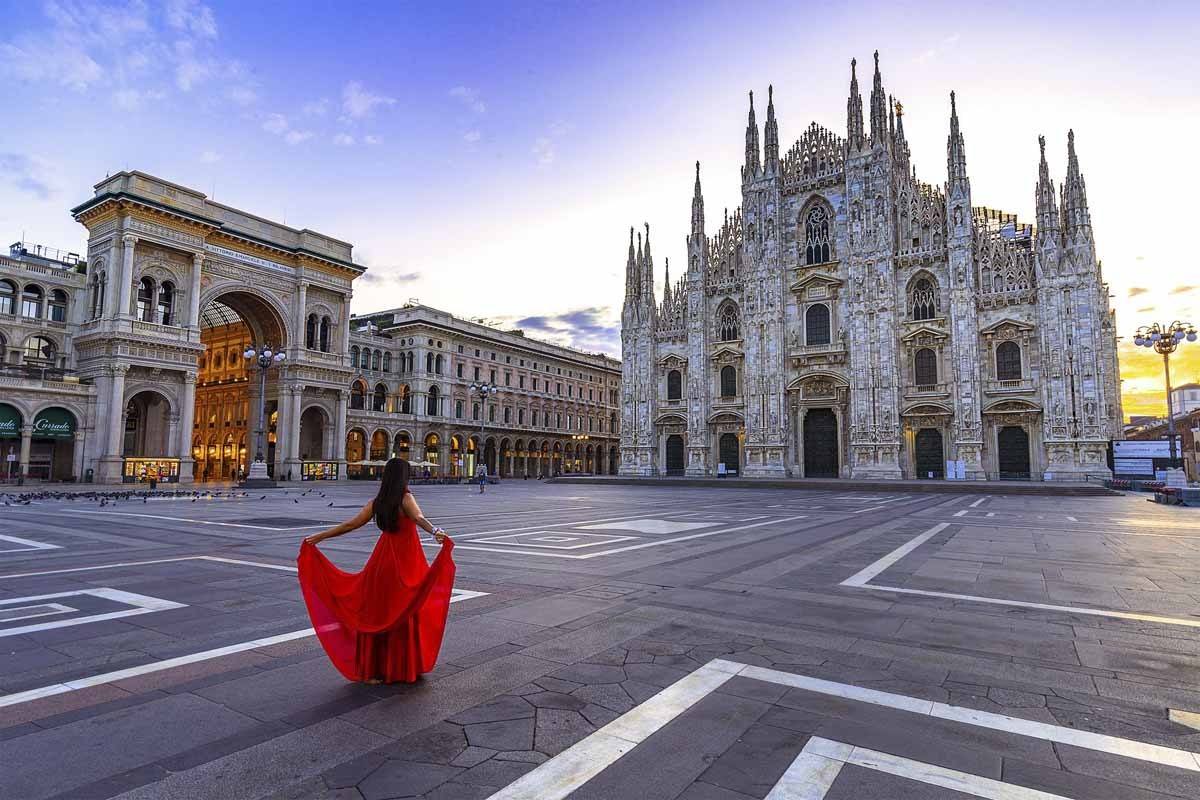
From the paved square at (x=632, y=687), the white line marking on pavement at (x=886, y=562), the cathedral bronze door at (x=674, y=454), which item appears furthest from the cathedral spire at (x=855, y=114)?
the paved square at (x=632, y=687)

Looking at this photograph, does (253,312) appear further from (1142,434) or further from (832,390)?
(1142,434)

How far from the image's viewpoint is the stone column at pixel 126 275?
38.9 metres

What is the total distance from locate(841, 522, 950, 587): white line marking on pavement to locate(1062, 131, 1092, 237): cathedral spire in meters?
34.4

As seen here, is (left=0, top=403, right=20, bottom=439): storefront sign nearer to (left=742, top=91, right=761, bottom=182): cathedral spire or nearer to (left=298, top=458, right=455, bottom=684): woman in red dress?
(left=298, top=458, right=455, bottom=684): woman in red dress

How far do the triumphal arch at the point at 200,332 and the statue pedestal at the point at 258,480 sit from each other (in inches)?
98.4

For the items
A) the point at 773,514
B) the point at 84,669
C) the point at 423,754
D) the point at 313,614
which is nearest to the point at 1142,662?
the point at 423,754

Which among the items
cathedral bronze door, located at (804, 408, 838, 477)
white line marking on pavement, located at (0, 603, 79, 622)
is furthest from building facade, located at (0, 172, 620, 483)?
cathedral bronze door, located at (804, 408, 838, 477)

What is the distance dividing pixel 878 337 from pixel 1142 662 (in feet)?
136

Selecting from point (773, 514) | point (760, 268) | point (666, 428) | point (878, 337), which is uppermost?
point (760, 268)

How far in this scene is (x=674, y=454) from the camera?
51.9m

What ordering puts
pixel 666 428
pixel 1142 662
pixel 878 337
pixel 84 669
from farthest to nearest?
pixel 666 428, pixel 878 337, pixel 1142 662, pixel 84 669

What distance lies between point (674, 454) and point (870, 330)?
17.4 metres

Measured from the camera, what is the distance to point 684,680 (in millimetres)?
4258

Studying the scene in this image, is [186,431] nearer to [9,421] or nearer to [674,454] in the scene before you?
[9,421]
